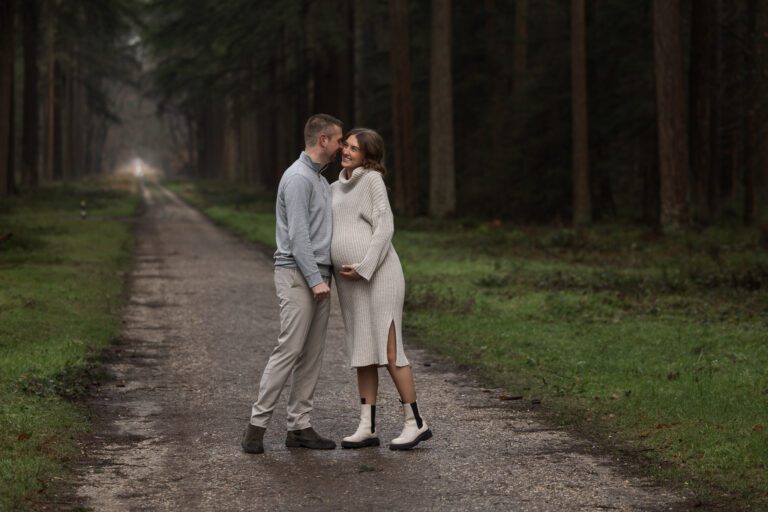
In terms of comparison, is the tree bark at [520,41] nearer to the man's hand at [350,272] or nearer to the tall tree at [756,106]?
the tall tree at [756,106]

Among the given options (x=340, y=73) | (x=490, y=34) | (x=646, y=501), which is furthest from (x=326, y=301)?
(x=340, y=73)

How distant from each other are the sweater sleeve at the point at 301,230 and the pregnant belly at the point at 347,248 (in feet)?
0.59

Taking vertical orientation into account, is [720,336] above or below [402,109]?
→ below

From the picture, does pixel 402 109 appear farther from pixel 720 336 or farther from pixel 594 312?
pixel 720 336

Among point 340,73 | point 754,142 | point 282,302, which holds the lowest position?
point 282,302

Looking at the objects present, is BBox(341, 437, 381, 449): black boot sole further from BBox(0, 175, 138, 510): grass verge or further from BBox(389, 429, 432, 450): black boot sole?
BBox(0, 175, 138, 510): grass verge

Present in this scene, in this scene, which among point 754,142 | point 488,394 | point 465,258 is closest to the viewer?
point 488,394

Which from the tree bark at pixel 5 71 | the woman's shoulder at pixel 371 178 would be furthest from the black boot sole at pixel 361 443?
the tree bark at pixel 5 71

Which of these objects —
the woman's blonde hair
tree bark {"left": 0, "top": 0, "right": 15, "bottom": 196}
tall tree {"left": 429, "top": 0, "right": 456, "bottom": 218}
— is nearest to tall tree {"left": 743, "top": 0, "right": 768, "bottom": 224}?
tall tree {"left": 429, "top": 0, "right": 456, "bottom": 218}

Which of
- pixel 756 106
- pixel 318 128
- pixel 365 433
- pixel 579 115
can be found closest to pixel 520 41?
pixel 579 115

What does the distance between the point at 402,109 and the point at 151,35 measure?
14.8 meters

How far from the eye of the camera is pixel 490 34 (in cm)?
3669

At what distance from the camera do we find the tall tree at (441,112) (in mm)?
31547

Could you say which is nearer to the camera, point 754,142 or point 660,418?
point 660,418
